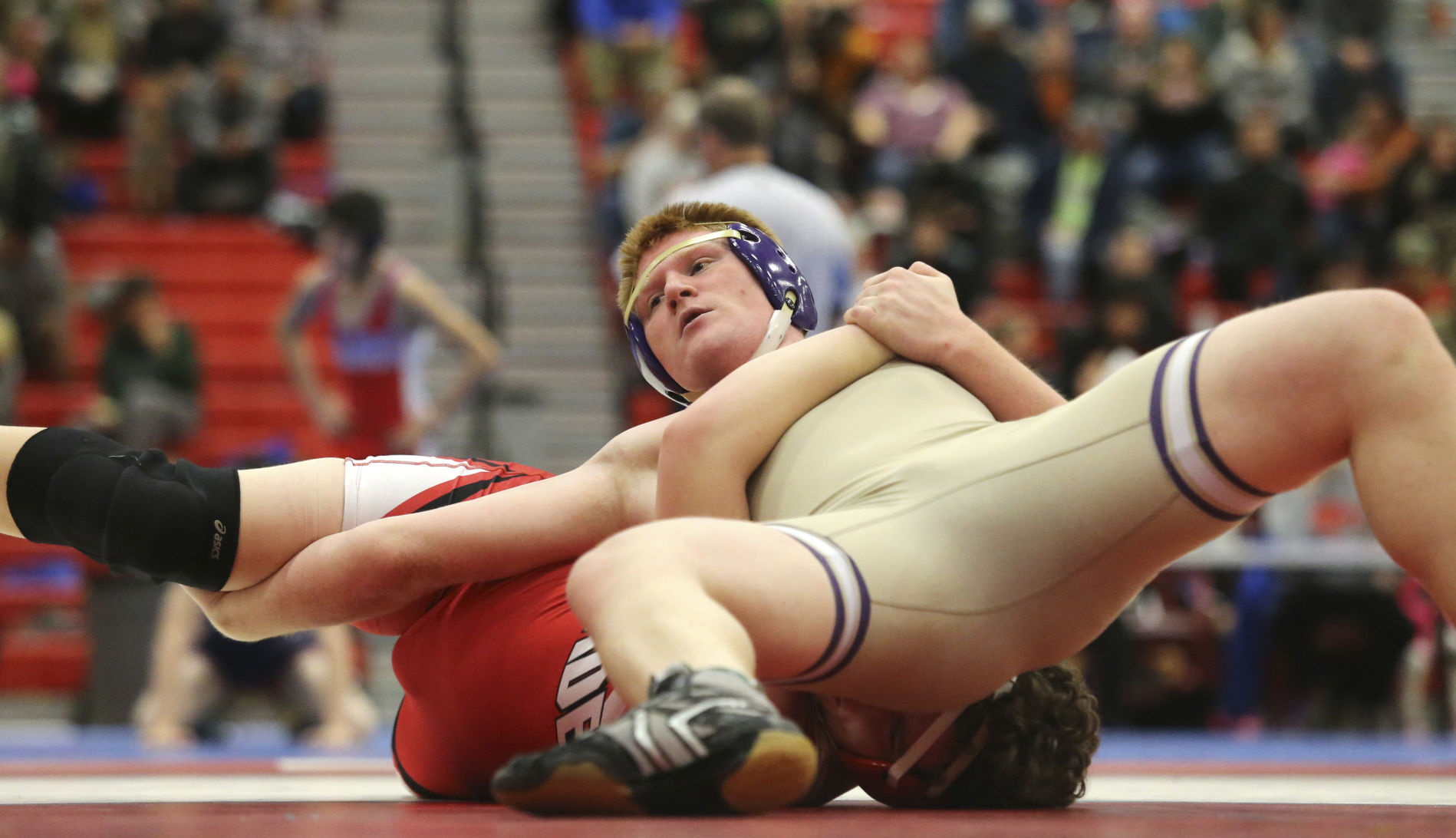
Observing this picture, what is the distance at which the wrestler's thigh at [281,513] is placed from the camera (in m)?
2.38

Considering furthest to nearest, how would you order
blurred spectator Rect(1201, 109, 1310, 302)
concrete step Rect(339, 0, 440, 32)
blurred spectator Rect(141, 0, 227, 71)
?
concrete step Rect(339, 0, 440, 32) → blurred spectator Rect(141, 0, 227, 71) → blurred spectator Rect(1201, 109, 1310, 302)

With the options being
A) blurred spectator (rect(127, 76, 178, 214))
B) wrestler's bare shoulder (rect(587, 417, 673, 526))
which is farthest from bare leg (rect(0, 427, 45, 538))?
blurred spectator (rect(127, 76, 178, 214))

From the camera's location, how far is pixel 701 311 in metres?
2.46

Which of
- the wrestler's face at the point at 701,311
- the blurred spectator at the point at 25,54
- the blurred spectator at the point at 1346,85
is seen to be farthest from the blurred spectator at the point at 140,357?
the blurred spectator at the point at 1346,85

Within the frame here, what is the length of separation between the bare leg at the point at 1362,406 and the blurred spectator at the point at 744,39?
7.82 meters

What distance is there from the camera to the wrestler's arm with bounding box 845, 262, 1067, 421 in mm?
2229

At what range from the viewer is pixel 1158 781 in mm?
3334

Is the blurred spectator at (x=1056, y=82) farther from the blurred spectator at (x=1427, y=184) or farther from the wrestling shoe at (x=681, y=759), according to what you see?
the wrestling shoe at (x=681, y=759)

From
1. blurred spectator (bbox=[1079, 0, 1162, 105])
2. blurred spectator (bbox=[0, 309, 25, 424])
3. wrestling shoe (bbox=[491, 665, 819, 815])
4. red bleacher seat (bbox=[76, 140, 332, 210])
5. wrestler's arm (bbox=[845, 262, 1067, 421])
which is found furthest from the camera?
blurred spectator (bbox=[1079, 0, 1162, 105])

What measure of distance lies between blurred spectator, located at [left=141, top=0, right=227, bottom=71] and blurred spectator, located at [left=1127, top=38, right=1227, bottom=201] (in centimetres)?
536

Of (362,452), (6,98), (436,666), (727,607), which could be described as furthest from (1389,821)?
(6,98)

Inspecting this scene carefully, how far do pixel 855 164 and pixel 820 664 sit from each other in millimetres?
7680

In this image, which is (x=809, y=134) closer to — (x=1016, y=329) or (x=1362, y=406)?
(x=1016, y=329)

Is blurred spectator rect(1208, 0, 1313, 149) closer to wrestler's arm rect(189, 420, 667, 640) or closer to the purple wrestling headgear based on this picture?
the purple wrestling headgear
